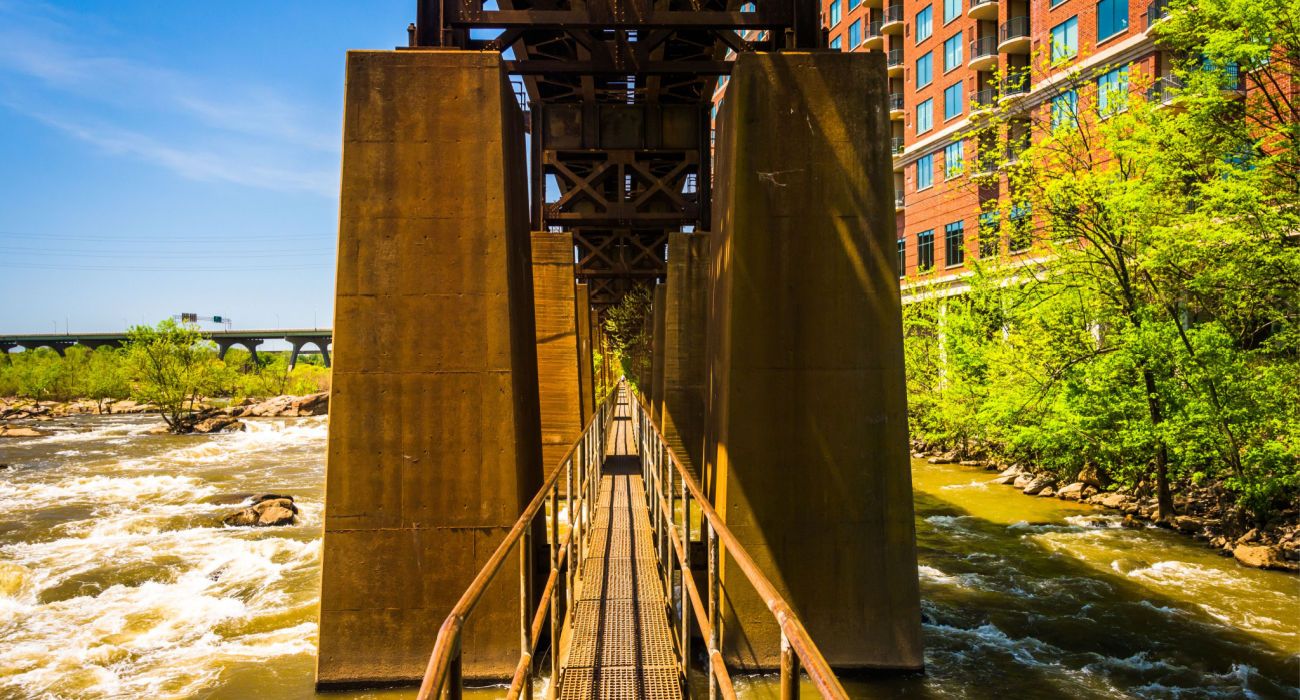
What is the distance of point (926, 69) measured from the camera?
124 feet

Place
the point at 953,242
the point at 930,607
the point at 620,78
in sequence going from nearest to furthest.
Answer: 1. the point at 930,607
2. the point at 620,78
3. the point at 953,242

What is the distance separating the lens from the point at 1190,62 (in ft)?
44.5

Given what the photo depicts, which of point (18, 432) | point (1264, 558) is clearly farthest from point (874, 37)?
point (18, 432)

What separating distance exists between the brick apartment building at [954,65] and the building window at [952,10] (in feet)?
0.16

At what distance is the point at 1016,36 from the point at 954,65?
3.49m

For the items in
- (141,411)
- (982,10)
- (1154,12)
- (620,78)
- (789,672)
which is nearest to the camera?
(789,672)

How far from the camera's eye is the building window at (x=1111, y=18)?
84.7 ft

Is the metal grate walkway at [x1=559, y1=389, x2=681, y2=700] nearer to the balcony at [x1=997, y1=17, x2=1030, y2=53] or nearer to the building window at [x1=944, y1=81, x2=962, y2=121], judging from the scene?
the balcony at [x1=997, y1=17, x2=1030, y2=53]

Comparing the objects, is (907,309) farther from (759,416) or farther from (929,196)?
(759,416)

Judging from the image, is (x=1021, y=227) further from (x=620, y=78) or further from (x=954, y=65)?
(x=954, y=65)

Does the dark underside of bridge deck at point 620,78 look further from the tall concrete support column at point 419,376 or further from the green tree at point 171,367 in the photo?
the green tree at point 171,367

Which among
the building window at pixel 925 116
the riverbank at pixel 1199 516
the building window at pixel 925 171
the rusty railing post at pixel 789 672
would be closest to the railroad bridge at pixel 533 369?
the rusty railing post at pixel 789 672

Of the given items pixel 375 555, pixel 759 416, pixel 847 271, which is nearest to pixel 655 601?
pixel 759 416

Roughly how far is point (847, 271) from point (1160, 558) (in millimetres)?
10205
